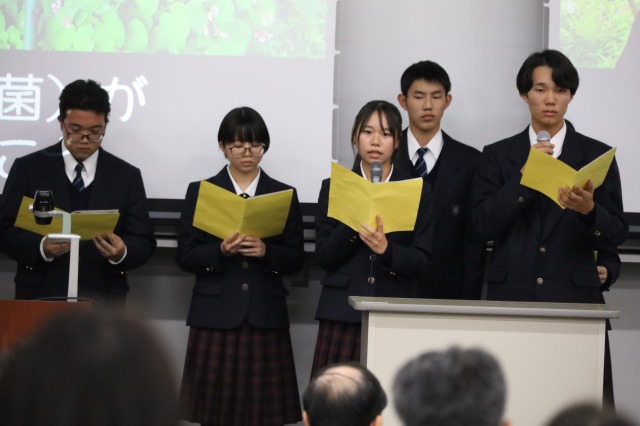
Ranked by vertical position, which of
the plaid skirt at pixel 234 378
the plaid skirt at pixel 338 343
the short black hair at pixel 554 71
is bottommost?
the plaid skirt at pixel 234 378

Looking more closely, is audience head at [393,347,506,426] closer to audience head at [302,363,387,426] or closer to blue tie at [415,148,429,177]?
audience head at [302,363,387,426]

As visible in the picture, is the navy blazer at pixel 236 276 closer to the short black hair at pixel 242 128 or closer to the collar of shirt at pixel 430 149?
the short black hair at pixel 242 128

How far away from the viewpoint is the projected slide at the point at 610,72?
4.02 metres

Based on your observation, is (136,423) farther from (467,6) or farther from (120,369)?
(467,6)

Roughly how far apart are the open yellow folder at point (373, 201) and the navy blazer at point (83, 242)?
0.92 meters

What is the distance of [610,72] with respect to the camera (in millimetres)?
4031

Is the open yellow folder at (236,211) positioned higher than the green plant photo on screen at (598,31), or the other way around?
the green plant photo on screen at (598,31)

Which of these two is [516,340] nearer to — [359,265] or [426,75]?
[359,265]

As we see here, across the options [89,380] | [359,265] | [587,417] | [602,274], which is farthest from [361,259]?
[89,380]

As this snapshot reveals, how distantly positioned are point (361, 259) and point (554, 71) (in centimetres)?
96

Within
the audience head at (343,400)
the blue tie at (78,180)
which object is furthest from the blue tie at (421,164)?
the audience head at (343,400)

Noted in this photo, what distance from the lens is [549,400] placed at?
2701 mm

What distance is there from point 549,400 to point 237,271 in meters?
1.33

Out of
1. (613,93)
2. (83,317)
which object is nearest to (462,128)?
(613,93)
